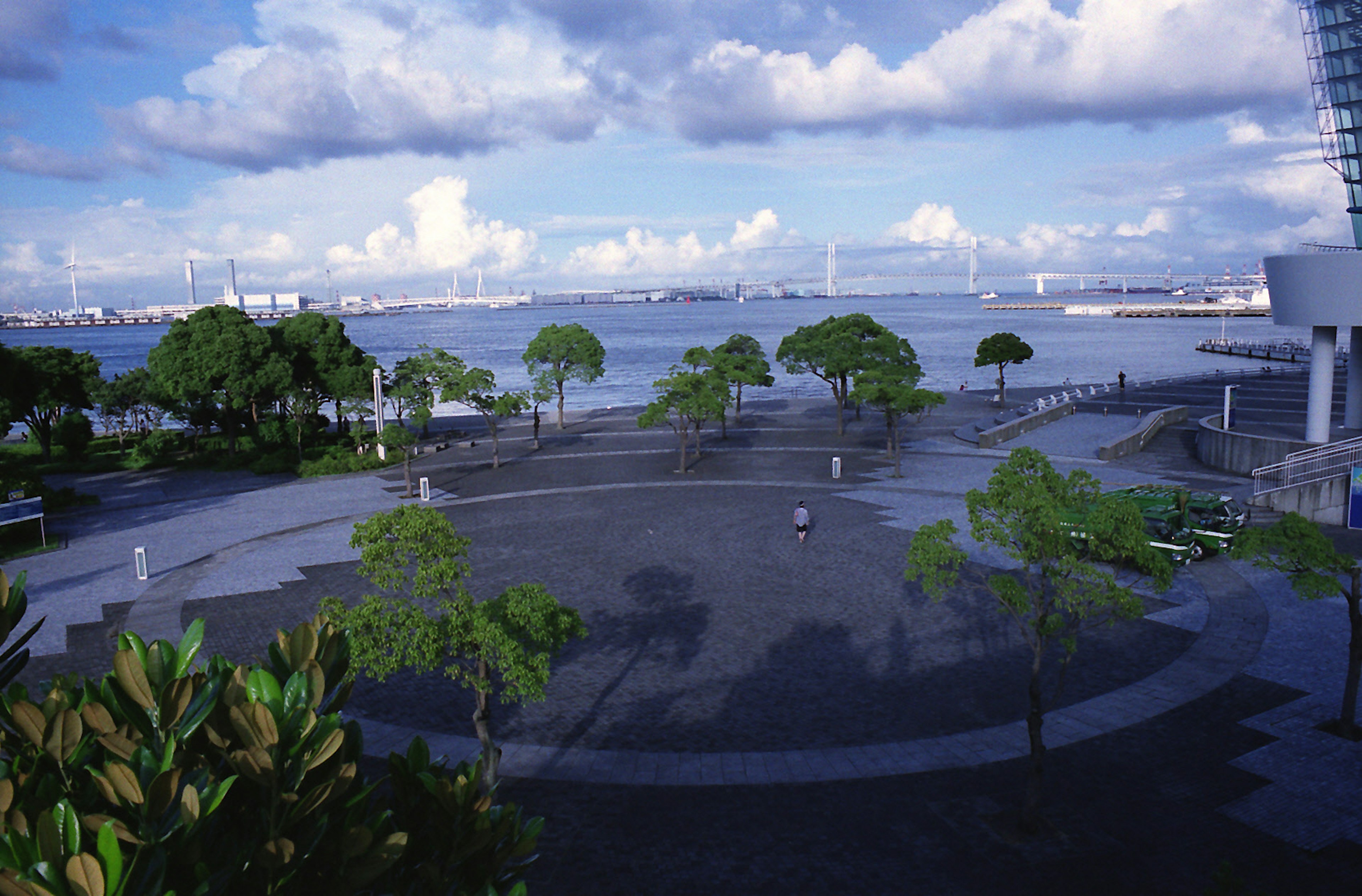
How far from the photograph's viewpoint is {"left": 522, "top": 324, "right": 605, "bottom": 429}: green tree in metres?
49.6

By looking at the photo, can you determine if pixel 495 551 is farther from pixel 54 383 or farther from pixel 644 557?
pixel 54 383

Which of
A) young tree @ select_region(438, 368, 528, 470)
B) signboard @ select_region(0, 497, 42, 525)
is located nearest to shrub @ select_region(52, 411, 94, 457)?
young tree @ select_region(438, 368, 528, 470)

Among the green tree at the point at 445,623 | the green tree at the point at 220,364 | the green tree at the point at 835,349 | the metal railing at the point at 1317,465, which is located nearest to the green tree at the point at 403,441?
the green tree at the point at 220,364

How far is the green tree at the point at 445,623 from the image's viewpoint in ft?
35.3

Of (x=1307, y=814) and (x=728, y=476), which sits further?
(x=728, y=476)

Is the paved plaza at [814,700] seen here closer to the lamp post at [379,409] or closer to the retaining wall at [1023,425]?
the lamp post at [379,409]

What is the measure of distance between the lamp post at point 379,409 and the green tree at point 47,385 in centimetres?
1343

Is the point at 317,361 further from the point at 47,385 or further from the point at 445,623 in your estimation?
the point at 445,623

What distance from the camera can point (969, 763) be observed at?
1292 centimetres

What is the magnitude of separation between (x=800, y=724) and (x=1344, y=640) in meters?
11.1

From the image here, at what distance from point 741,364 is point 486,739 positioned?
132 ft

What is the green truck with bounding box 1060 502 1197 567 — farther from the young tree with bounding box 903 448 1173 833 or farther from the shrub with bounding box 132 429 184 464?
the shrub with bounding box 132 429 184 464

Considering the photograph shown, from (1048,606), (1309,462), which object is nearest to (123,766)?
(1048,606)

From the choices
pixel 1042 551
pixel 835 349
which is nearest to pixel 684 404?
pixel 835 349
